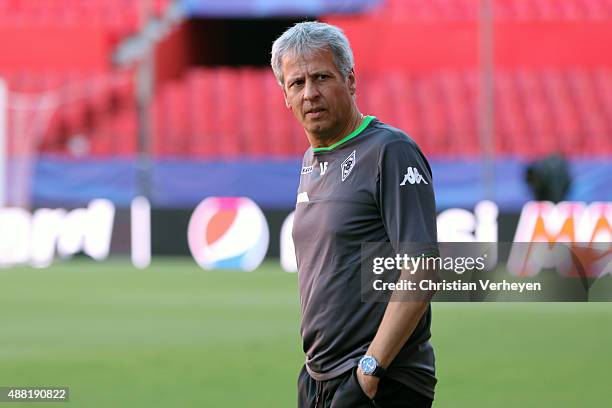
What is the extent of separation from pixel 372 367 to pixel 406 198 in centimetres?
48

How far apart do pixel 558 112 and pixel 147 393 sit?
72.1 ft

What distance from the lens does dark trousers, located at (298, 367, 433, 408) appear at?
3555 mm

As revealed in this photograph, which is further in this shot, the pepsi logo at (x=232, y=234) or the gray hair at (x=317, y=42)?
the pepsi logo at (x=232, y=234)

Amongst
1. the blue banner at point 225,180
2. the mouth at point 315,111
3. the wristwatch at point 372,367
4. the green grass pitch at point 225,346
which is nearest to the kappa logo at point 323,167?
Result: the mouth at point 315,111

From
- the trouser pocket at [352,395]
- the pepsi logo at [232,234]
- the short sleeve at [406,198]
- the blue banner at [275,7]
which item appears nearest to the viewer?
the short sleeve at [406,198]

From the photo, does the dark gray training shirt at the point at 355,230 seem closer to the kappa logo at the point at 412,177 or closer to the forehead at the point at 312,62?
the kappa logo at the point at 412,177

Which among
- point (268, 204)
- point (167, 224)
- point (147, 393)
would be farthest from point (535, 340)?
point (268, 204)

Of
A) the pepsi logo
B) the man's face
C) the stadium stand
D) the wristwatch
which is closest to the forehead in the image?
the man's face

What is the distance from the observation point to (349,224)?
3.57 m

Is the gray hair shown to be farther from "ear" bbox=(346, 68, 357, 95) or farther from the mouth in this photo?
the mouth

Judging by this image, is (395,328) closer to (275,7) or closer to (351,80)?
(351,80)

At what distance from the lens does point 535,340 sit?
37.0 feet

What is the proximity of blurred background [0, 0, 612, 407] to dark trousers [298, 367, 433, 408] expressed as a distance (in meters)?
4.18

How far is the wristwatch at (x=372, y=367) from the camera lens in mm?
3471
